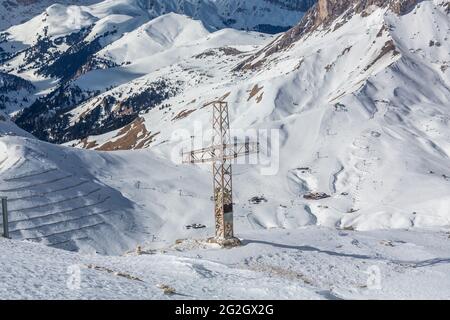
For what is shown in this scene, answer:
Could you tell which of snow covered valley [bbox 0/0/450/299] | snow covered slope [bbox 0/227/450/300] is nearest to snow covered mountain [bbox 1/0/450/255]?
snow covered valley [bbox 0/0/450/299]

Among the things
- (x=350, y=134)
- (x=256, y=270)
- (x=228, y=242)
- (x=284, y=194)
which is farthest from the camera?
(x=350, y=134)

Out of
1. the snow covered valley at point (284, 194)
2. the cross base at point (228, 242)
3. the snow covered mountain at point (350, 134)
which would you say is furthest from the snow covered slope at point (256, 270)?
the snow covered mountain at point (350, 134)

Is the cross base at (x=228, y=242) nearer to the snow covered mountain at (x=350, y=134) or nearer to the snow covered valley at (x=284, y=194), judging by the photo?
the snow covered valley at (x=284, y=194)

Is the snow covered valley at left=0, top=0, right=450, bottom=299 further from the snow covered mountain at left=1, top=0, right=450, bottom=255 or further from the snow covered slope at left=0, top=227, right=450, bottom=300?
the snow covered mountain at left=1, top=0, right=450, bottom=255

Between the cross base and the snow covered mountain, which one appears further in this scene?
the snow covered mountain

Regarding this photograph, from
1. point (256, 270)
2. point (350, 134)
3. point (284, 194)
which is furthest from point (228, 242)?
point (350, 134)

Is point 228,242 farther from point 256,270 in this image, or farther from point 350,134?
point 350,134

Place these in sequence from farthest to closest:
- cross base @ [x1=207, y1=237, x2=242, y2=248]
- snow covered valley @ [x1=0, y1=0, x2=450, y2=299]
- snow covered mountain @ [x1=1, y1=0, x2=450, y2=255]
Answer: snow covered mountain @ [x1=1, y1=0, x2=450, y2=255] → cross base @ [x1=207, y1=237, x2=242, y2=248] → snow covered valley @ [x1=0, y1=0, x2=450, y2=299]

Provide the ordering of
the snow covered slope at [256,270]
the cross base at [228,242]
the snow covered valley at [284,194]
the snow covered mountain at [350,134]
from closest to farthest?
1. the snow covered slope at [256,270]
2. the snow covered valley at [284,194]
3. the cross base at [228,242]
4. the snow covered mountain at [350,134]

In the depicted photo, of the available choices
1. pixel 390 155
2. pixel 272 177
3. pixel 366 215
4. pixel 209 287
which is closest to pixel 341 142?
pixel 390 155

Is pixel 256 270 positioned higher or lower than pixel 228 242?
lower

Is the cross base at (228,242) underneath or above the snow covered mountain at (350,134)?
underneath

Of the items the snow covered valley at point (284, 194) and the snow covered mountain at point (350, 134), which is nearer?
the snow covered valley at point (284, 194)
